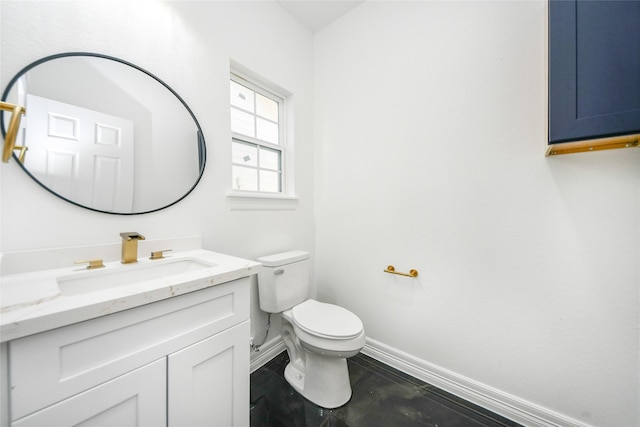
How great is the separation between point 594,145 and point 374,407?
1680 mm

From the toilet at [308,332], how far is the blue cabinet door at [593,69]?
4.32ft

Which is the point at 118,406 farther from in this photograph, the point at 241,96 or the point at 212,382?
the point at 241,96

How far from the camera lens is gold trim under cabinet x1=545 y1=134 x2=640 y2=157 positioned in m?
0.94

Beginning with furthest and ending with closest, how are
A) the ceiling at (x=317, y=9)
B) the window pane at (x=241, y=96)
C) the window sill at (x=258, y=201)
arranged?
the ceiling at (x=317, y=9), the window pane at (x=241, y=96), the window sill at (x=258, y=201)

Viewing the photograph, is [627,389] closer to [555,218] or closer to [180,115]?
[555,218]

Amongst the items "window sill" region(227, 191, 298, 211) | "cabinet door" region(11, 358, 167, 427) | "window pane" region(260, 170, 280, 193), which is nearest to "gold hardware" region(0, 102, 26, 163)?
"cabinet door" region(11, 358, 167, 427)

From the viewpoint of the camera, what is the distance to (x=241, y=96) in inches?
65.2

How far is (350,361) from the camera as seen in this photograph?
1696mm

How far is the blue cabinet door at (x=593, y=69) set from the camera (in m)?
0.81

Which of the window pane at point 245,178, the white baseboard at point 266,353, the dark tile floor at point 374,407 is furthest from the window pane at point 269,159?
the dark tile floor at point 374,407

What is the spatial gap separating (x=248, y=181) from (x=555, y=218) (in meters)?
1.79

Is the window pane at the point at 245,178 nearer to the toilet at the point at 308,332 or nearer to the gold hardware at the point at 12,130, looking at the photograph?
the toilet at the point at 308,332

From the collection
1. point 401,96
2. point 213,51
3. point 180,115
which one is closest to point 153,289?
point 180,115

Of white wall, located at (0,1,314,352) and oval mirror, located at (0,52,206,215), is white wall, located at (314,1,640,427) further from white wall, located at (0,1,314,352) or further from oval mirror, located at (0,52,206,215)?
oval mirror, located at (0,52,206,215)
